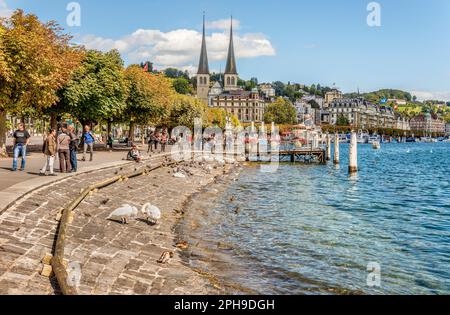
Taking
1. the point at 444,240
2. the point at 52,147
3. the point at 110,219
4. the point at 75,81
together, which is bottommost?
the point at 444,240

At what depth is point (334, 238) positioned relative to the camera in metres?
17.6

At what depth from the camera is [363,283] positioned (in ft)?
40.1

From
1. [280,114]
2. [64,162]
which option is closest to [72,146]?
[64,162]

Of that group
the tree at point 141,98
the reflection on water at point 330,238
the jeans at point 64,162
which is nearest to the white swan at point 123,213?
the reflection on water at point 330,238

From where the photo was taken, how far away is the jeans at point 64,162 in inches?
926

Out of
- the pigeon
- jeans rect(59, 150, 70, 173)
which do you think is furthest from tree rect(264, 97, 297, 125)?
the pigeon

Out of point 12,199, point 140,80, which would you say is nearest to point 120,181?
point 12,199

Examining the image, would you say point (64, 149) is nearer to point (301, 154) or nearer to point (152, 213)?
point (152, 213)

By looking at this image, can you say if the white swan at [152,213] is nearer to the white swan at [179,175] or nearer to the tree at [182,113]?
the white swan at [179,175]

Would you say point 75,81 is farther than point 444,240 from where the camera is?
Yes

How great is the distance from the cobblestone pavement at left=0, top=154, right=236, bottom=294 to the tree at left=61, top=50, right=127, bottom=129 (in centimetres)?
2045

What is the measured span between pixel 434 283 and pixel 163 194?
49.5 ft

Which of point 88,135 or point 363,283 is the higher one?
point 88,135
